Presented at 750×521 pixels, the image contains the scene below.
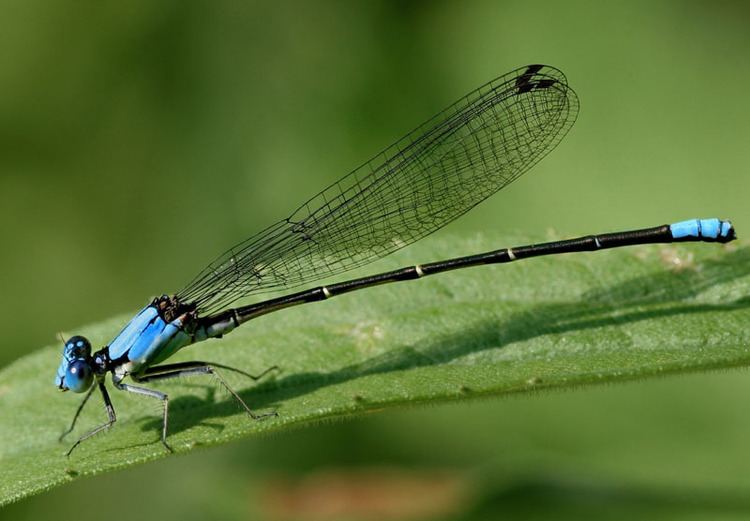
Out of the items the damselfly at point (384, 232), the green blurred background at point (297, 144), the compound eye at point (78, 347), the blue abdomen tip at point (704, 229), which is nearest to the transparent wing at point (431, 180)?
the damselfly at point (384, 232)

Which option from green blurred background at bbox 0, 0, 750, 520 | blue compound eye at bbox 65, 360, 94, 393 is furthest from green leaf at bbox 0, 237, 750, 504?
green blurred background at bbox 0, 0, 750, 520

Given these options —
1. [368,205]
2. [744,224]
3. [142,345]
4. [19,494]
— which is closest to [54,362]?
[142,345]

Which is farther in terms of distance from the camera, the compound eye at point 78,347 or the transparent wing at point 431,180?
the transparent wing at point 431,180

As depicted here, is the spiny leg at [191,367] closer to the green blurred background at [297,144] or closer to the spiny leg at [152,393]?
the spiny leg at [152,393]

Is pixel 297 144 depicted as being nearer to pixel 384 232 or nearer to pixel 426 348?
pixel 384 232

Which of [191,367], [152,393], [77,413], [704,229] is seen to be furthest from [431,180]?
[77,413]
